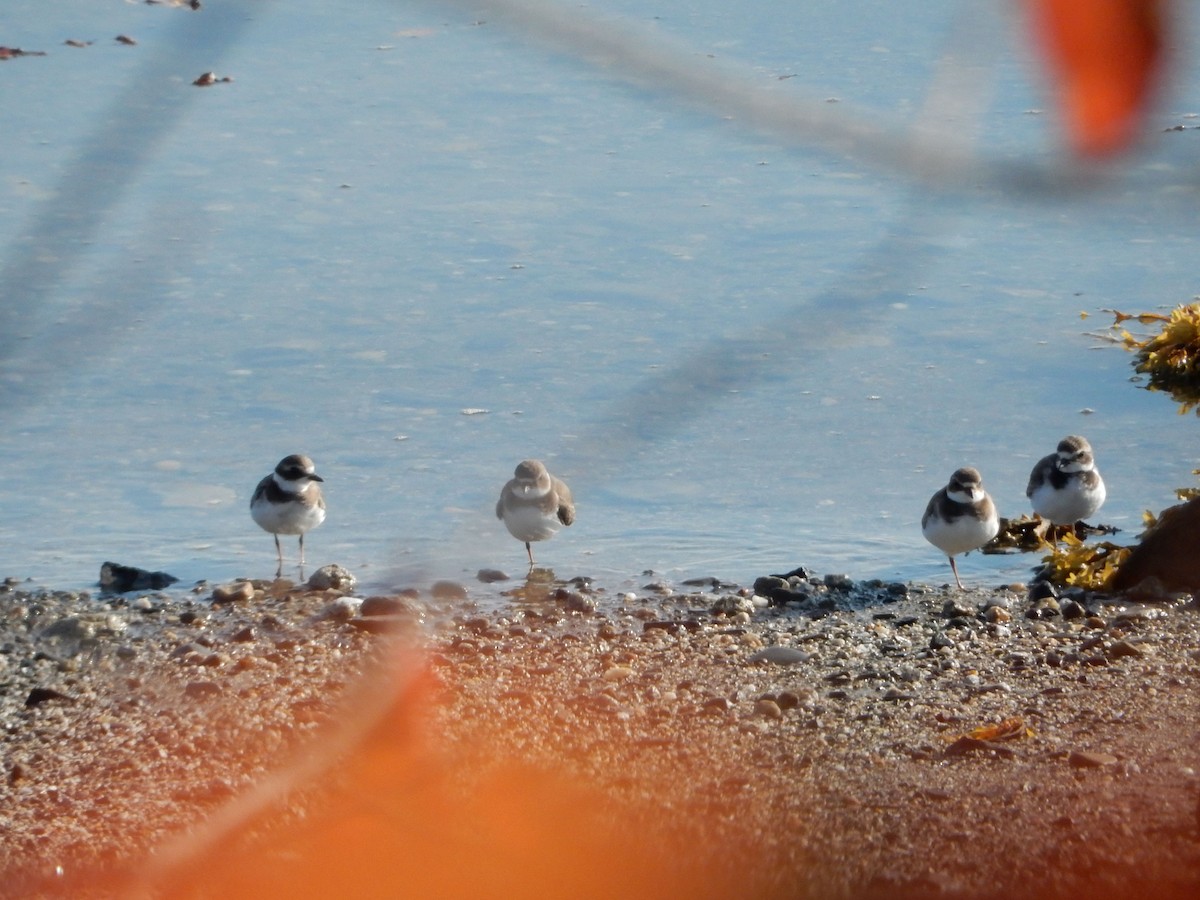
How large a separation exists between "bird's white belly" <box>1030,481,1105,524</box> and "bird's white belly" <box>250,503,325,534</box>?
2.77 meters

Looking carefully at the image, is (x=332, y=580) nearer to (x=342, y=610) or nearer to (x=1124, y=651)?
(x=342, y=610)

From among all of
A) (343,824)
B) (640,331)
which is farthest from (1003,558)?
(343,824)

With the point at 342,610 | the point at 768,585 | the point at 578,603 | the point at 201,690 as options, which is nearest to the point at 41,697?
the point at 201,690

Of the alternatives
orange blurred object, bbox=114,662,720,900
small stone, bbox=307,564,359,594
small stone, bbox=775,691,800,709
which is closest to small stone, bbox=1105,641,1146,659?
small stone, bbox=775,691,800,709

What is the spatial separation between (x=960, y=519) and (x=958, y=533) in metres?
0.07

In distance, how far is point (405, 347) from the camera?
8.22 meters

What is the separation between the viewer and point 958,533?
19.4ft

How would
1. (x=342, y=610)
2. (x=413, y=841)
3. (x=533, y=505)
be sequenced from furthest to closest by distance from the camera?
(x=533, y=505) < (x=342, y=610) < (x=413, y=841)

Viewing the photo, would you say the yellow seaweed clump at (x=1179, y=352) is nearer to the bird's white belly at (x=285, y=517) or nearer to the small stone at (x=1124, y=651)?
the small stone at (x=1124, y=651)

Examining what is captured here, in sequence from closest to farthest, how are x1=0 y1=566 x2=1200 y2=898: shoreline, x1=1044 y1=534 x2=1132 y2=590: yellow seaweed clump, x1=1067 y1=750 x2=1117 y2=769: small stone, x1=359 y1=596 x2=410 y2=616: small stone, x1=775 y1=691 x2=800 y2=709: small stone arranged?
1. x1=0 y1=566 x2=1200 y2=898: shoreline
2. x1=1067 y1=750 x2=1117 y2=769: small stone
3. x1=775 y1=691 x2=800 y2=709: small stone
4. x1=359 y1=596 x2=410 y2=616: small stone
5. x1=1044 y1=534 x2=1132 y2=590: yellow seaweed clump

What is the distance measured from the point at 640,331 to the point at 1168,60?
716 centimetres

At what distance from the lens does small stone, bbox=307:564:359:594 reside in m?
6.01

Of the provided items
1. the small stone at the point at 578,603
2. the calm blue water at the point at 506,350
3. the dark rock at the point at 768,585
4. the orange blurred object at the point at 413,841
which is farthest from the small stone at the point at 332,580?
the orange blurred object at the point at 413,841

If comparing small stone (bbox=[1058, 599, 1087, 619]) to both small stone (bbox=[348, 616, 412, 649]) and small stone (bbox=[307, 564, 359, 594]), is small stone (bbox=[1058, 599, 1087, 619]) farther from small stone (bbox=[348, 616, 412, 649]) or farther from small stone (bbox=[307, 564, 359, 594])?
small stone (bbox=[307, 564, 359, 594])
